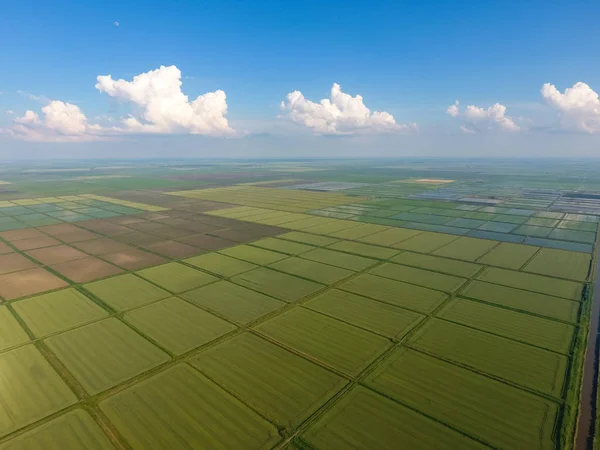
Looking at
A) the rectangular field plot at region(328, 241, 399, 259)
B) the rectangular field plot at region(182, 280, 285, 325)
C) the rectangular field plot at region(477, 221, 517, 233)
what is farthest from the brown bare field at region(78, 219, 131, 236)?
the rectangular field plot at region(477, 221, 517, 233)

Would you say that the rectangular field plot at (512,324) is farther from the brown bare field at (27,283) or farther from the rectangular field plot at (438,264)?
the brown bare field at (27,283)

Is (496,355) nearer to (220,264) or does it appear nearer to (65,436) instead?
(65,436)

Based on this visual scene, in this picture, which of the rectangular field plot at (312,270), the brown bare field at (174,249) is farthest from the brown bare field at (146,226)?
the rectangular field plot at (312,270)

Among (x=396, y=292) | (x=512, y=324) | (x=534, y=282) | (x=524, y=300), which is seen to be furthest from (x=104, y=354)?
(x=534, y=282)

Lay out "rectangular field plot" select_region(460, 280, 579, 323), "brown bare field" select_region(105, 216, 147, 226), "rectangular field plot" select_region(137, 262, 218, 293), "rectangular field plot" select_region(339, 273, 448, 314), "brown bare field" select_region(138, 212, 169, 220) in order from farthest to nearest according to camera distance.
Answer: "brown bare field" select_region(138, 212, 169, 220), "brown bare field" select_region(105, 216, 147, 226), "rectangular field plot" select_region(137, 262, 218, 293), "rectangular field plot" select_region(339, 273, 448, 314), "rectangular field plot" select_region(460, 280, 579, 323)

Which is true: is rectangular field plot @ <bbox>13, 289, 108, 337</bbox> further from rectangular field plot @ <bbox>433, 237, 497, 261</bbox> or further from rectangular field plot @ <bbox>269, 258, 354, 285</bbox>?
rectangular field plot @ <bbox>433, 237, 497, 261</bbox>
